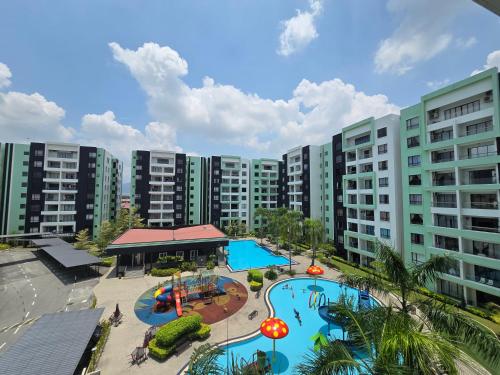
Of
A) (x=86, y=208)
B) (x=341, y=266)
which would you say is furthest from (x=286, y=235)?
(x=86, y=208)

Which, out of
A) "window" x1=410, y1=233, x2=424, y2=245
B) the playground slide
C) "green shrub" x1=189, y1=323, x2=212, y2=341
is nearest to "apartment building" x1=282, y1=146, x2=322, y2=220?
"window" x1=410, y1=233, x2=424, y2=245

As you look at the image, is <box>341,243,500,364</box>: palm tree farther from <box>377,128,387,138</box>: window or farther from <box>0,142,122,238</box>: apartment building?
<box>0,142,122,238</box>: apartment building

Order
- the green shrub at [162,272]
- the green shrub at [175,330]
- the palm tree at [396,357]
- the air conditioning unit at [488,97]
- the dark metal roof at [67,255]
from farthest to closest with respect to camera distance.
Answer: the green shrub at [162,272]
the dark metal roof at [67,255]
the air conditioning unit at [488,97]
the green shrub at [175,330]
the palm tree at [396,357]

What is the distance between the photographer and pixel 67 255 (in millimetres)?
34969

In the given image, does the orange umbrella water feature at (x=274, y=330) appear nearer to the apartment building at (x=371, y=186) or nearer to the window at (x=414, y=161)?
the apartment building at (x=371, y=186)

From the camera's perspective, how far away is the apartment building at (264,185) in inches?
2847

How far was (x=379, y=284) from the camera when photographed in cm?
1420

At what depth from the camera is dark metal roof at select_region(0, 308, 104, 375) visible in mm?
12641

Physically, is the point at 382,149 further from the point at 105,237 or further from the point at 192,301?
the point at 105,237

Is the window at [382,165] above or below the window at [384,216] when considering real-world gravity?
above

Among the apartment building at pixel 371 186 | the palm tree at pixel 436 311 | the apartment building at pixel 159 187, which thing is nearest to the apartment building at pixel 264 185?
the apartment building at pixel 159 187

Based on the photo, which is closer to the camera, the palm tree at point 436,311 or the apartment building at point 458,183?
the palm tree at point 436,311

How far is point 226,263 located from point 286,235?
39.3 feet

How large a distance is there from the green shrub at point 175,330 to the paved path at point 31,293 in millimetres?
12701
